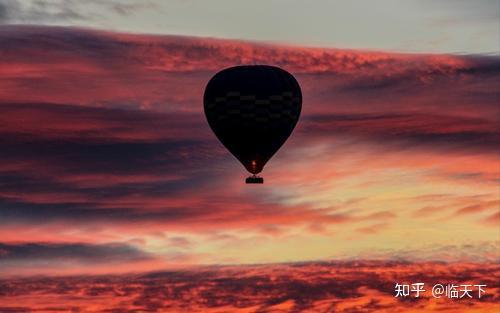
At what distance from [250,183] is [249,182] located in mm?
160

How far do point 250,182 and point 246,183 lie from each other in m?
0.29

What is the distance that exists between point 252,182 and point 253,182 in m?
0.07

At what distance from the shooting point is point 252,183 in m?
200

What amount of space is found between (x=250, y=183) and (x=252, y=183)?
5.6 inches

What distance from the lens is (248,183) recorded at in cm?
19988

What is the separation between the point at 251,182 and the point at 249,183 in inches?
6.3

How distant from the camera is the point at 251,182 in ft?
656

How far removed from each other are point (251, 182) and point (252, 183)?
6.3 inches

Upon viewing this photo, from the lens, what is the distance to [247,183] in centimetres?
19988

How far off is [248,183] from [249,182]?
0.33 ft

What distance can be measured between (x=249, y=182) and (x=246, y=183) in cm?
23

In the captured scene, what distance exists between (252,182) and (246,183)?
435 mm

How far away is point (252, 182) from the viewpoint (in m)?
200

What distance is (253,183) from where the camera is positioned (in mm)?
199875
